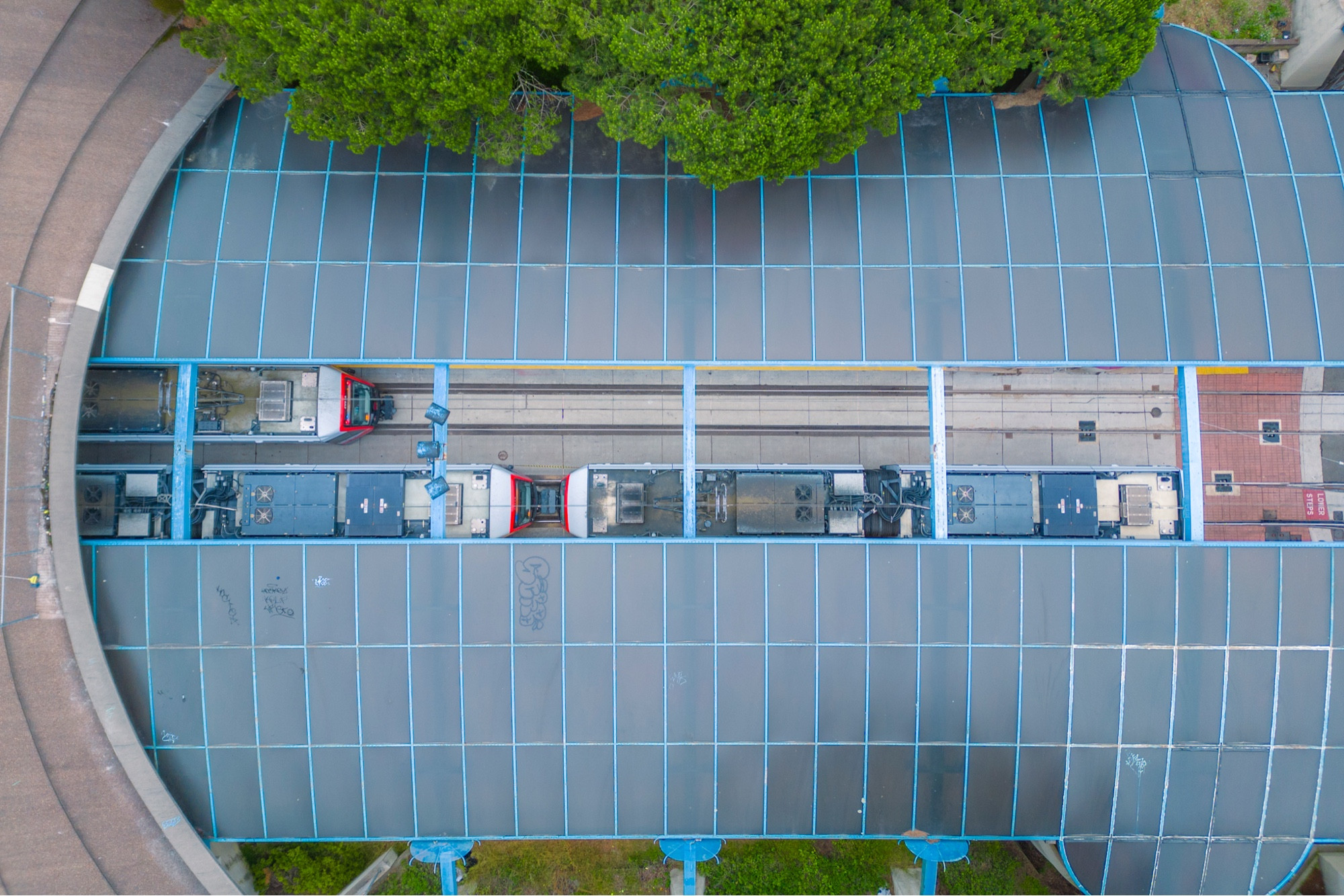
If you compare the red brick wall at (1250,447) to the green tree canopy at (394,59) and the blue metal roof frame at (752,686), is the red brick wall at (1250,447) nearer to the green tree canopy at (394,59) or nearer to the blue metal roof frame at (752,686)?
the blue metal roof frame at (752,686)

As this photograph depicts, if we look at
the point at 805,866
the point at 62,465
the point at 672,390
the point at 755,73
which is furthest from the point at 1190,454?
the point at 62,465

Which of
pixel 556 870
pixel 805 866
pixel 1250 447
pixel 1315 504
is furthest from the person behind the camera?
pixel 1250 447

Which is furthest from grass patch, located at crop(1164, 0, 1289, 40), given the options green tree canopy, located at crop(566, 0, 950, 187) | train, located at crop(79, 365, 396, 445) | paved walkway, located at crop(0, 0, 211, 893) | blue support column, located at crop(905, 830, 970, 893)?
paved walkway, located at crop(0, 0, 211, 893)

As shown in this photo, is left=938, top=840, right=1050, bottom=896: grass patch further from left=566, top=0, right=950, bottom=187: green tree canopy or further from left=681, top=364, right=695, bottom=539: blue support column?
left=566, top=0, right=950, bottom=187: green tree canopy

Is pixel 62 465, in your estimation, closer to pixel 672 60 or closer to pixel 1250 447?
pixel 672 60

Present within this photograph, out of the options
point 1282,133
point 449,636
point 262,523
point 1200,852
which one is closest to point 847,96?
point 1282,133

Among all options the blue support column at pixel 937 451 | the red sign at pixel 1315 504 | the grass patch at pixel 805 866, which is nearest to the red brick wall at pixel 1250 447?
the red sign at pixel 1315 504
